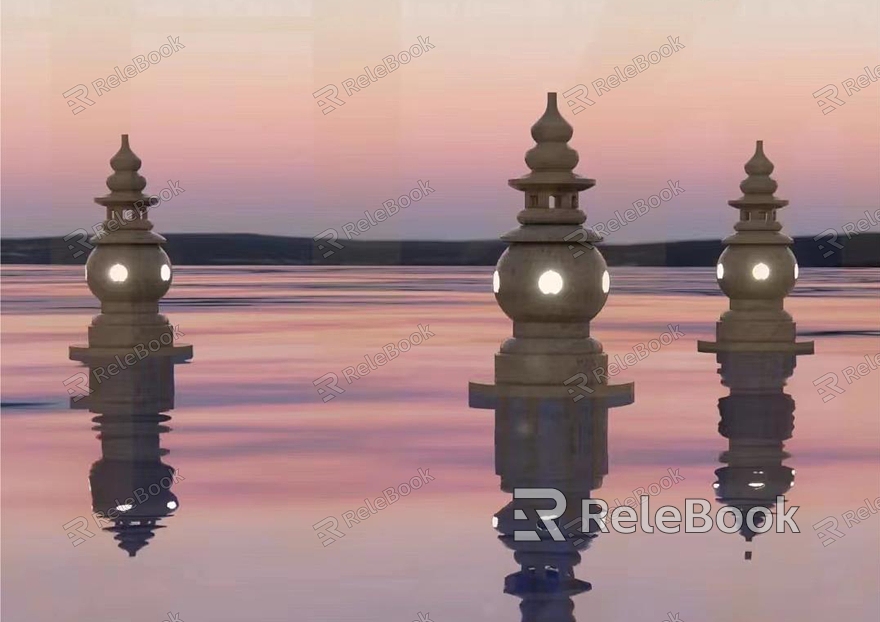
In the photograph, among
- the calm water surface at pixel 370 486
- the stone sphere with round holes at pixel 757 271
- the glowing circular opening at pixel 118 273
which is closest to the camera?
the calm water surface at pixel 370 486

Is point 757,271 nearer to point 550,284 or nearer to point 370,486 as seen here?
point 550,284

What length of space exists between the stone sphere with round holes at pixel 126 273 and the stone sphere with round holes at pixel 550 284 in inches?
303

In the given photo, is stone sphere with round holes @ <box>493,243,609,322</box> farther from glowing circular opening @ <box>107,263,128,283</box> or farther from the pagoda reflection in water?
glowing circular opening @ <box>107,263,128,283</box>

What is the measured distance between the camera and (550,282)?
57.2 ft

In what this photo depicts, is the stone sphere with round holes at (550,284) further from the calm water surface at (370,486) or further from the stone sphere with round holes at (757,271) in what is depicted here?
the stone sphere with round holes at (757,271)

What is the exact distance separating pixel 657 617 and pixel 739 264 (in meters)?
17.9

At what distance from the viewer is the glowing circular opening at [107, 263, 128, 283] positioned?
2328cm

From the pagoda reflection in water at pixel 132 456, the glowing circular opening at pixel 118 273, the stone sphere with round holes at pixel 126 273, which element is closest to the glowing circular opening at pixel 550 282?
the pagoda reflection in water at pixel 132 456

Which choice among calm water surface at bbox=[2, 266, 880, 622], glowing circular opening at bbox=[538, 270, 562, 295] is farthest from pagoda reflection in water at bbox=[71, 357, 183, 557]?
glowing circular opening at bbox=[538, 270, 562, 295]

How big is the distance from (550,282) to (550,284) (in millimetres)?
28

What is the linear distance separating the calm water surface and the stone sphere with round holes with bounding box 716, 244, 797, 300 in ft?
4.33

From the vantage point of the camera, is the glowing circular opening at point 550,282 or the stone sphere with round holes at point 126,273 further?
the stone sphere with round holes at point 126,273

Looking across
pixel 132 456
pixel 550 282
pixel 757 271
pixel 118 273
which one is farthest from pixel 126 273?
pixel 132 456

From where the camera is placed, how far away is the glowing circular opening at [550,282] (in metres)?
17.4
